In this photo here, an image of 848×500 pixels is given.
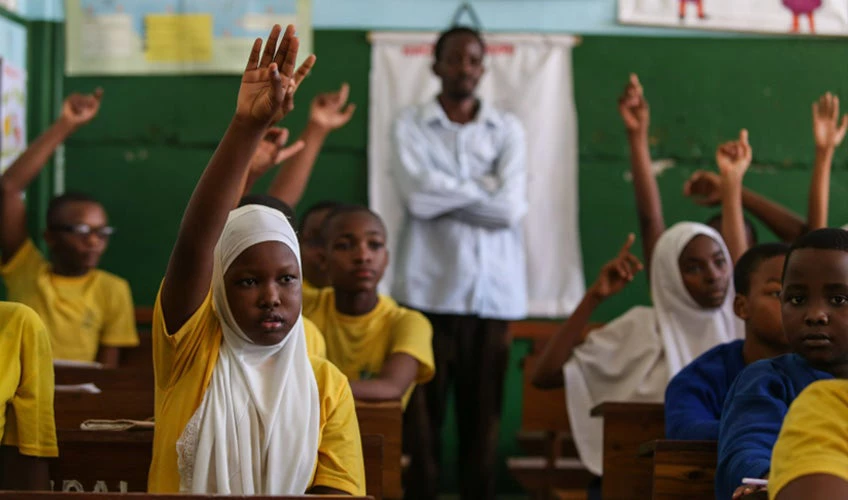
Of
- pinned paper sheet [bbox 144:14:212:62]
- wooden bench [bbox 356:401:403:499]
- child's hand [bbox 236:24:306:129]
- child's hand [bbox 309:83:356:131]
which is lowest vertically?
wooden bench [bbox 356:401:403:499]

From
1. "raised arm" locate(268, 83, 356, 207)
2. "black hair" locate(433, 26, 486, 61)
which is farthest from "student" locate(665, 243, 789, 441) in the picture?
"black hair" locate(433, 26, 486, 61)

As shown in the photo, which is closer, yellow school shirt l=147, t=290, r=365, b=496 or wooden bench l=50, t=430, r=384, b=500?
yellow school shirt l=147, t=290, r=365, b=496

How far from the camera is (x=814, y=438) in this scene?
165 centimetres

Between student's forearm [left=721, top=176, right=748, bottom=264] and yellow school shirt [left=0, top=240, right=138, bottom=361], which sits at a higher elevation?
student's forearm [left=721, top=176, right=748, bottom=264]

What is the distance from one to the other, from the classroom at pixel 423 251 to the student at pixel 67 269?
0.04 feet

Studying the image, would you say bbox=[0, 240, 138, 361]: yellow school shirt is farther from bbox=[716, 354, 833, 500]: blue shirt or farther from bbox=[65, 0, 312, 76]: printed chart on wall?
bbox=[716, 354, 833, 500]: blue shirt

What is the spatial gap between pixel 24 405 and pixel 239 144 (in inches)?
31.1

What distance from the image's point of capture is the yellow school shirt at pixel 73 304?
4.71 meters

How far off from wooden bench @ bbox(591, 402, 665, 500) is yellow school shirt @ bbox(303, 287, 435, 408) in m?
0.71

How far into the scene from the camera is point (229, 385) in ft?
7.23

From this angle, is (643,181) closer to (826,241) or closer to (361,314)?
(361,314)

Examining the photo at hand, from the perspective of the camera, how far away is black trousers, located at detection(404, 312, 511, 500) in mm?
4484

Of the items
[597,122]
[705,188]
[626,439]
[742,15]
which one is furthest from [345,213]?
[742,15]

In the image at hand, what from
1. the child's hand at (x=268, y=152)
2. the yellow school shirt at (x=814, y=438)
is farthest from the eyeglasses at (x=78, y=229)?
the yellow school shirt at (x=814, y=438)
